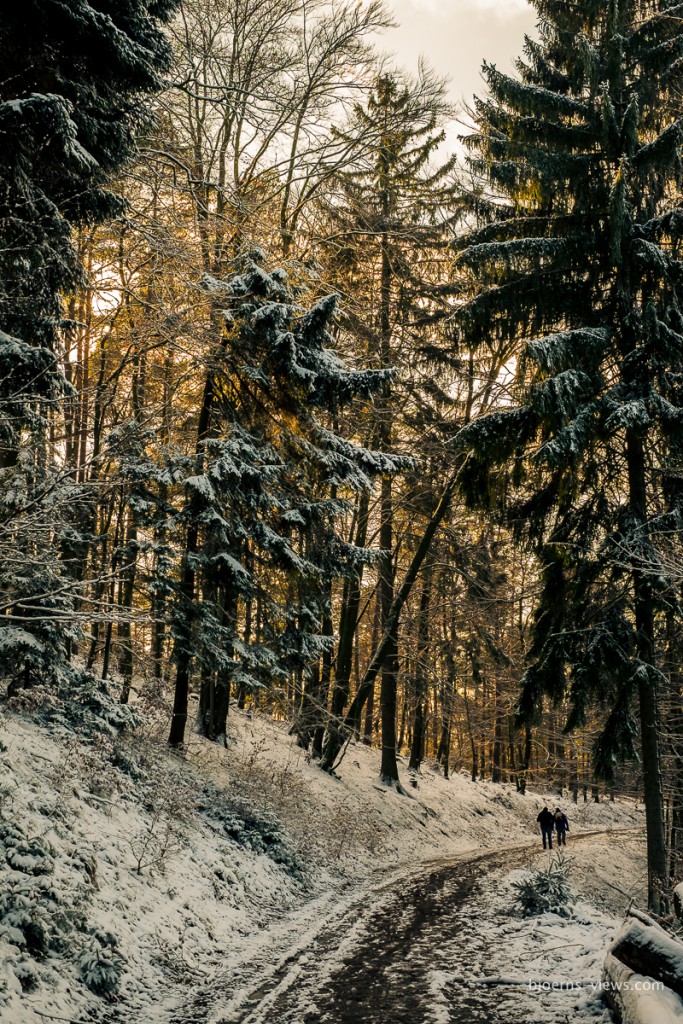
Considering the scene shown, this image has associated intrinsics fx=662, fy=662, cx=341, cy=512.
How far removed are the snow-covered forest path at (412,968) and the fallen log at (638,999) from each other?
289 mm

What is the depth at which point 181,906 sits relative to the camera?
862cm

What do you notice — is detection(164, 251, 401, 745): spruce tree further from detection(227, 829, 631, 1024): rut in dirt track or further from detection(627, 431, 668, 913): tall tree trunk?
detection(627, 431, 668, 913): tall tree trunk

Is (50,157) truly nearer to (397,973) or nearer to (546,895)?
(397,973)

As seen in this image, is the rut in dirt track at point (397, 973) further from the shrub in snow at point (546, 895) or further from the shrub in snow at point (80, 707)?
the shrub in snow at point (80, 707)

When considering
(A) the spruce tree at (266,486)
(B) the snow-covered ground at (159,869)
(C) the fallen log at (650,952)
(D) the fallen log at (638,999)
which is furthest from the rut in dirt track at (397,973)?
(A) the spruce tree at (266,486)

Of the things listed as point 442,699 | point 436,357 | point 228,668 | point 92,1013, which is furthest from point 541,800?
point 92,1013

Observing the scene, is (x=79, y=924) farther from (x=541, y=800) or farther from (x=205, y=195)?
(x=541, y=800)

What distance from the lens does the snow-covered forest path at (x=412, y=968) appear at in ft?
20.9

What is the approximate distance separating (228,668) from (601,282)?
10.1 metres

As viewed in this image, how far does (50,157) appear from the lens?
25.9 feet

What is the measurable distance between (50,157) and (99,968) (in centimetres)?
886

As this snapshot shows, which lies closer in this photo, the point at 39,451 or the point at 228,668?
the point at 39,451

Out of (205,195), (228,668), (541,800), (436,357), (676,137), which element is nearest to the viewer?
(676,137)

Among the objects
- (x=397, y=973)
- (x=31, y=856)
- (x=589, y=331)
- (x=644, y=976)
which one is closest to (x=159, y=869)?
(x=31, y=856)
